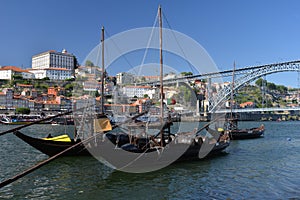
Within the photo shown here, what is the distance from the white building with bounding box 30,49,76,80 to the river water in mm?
99432

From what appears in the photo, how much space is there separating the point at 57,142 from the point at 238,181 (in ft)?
29.0

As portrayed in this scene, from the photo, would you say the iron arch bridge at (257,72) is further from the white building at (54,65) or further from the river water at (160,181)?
the white building at (54,65)

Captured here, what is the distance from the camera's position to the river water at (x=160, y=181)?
955cm

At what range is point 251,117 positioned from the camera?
315 feet

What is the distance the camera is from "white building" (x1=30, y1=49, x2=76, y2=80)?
11038 centimetres

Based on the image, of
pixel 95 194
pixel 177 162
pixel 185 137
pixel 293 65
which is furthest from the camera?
pixel 293 65

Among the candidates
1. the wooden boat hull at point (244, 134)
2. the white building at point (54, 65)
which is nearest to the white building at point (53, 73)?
the white building at point (54, 65)

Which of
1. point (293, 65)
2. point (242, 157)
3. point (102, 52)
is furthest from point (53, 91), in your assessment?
point (242, 157)

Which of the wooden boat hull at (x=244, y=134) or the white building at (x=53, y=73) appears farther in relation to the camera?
the white building at (x=53, y=73)

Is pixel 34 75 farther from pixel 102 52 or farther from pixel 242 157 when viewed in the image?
pixel 242 157

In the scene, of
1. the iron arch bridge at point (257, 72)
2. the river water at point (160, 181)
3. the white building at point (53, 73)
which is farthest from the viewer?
the white building at point (53, 73)

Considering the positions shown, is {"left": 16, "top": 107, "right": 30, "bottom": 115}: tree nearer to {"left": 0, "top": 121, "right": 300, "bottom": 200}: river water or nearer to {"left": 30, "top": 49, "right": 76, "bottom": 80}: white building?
{"left": 30, "top": 49, "right": 76, "bottom": 80}: white building

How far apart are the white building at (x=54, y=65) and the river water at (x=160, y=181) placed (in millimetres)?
99432

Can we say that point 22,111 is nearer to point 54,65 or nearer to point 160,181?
point 54,65
